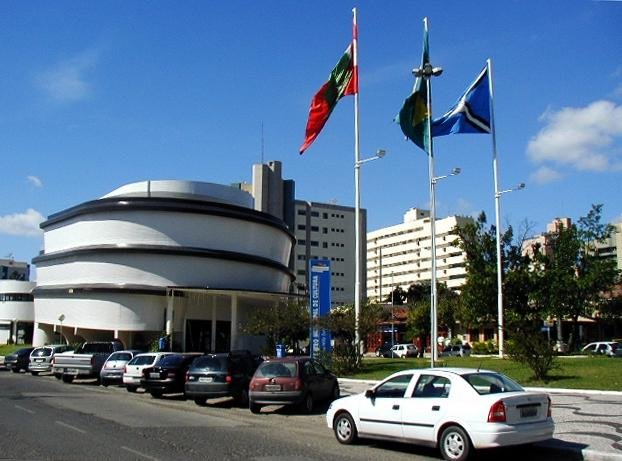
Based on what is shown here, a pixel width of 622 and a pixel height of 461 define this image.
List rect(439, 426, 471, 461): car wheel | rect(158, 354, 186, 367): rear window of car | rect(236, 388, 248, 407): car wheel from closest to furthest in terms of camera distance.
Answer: rect(439, 426, 471, 461): car wheel → rect(236, 388, 248, 407): car wheel → rect(158, 354, 186, 367): rear window of car

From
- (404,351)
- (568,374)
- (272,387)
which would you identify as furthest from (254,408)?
(404,351)

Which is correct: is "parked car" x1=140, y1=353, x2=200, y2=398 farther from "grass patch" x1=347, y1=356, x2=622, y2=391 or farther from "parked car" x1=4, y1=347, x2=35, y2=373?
"parked car" x1=4, y1=347, x2=35, y2=373

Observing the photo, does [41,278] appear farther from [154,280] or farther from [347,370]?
[347,370]

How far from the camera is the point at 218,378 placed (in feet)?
64.3

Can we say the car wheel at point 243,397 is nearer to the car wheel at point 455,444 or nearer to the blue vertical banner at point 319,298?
the car wheel at point 455,444

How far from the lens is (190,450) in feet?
36.7

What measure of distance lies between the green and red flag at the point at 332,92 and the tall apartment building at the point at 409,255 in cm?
11012

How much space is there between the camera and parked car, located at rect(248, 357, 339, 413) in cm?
1727

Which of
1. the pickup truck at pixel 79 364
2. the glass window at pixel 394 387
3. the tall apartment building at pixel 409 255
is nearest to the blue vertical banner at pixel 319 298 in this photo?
the pickup truck at pixel 79 364

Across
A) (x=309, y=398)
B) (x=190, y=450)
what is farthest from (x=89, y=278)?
(x=190, y=450)

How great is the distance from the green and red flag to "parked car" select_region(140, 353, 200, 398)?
1139cm

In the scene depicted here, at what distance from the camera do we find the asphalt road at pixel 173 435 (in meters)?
10.8

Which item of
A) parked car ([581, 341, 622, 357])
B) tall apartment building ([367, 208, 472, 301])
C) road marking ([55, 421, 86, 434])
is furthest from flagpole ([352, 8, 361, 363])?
tall apartment building ([367, 208, 472, 301])

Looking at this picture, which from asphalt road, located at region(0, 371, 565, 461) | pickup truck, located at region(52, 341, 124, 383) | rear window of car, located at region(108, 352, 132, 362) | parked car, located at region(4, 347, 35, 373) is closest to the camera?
asphalt road, located at region(0, 371, 565, 461)
